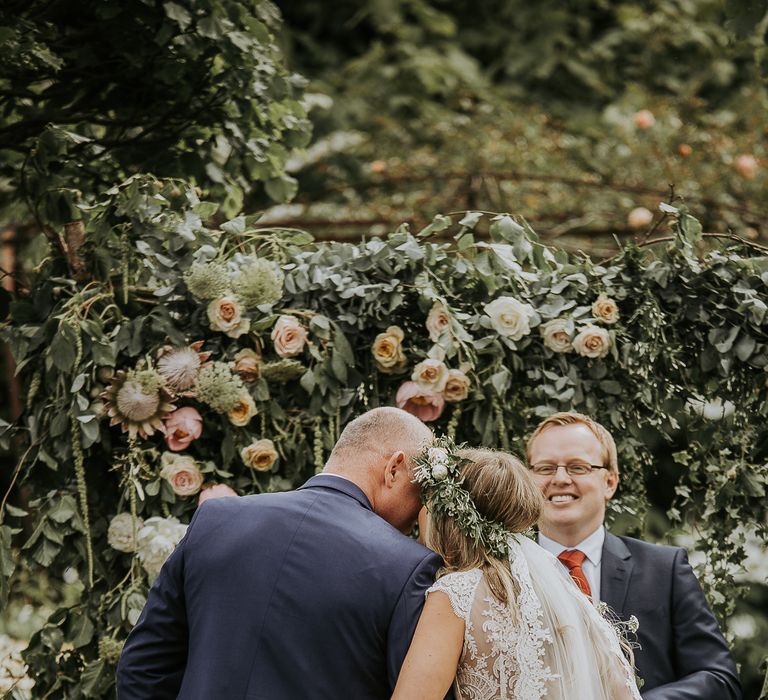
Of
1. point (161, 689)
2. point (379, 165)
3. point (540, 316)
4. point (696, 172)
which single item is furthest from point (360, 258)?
point (696, 172)

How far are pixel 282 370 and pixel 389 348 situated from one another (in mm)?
356

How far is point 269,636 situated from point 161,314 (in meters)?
1.30

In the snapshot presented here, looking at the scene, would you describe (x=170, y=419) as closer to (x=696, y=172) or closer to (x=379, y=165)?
(x=379, y=165)

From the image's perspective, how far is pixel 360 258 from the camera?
10.8 feet

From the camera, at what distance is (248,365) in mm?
3246

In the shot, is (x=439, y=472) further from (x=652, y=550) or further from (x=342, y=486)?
(x=652, y=550)

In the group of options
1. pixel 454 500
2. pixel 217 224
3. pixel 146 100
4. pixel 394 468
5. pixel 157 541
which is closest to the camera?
pixel 454 500

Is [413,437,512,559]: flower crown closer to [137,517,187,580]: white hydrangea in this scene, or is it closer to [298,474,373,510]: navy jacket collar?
[298,474,373,510]: navy jacket collar

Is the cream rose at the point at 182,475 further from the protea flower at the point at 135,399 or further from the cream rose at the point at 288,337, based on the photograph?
the cream rose at the point at 288,337

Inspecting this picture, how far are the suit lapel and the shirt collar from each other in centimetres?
2

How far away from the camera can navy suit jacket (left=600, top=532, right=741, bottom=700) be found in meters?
2.91

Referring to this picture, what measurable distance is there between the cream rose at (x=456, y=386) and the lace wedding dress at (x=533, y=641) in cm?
72

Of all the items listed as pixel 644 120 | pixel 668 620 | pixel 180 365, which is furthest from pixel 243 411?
pixel 644 120

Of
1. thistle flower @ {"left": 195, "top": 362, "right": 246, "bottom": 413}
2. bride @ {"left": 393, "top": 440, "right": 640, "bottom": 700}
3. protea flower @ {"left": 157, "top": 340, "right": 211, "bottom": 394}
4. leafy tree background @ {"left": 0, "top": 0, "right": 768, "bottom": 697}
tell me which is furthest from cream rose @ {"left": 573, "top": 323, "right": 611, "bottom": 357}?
protea flower @ {"left": 157, "top": 340, "right": 211, "bottom": 394}
